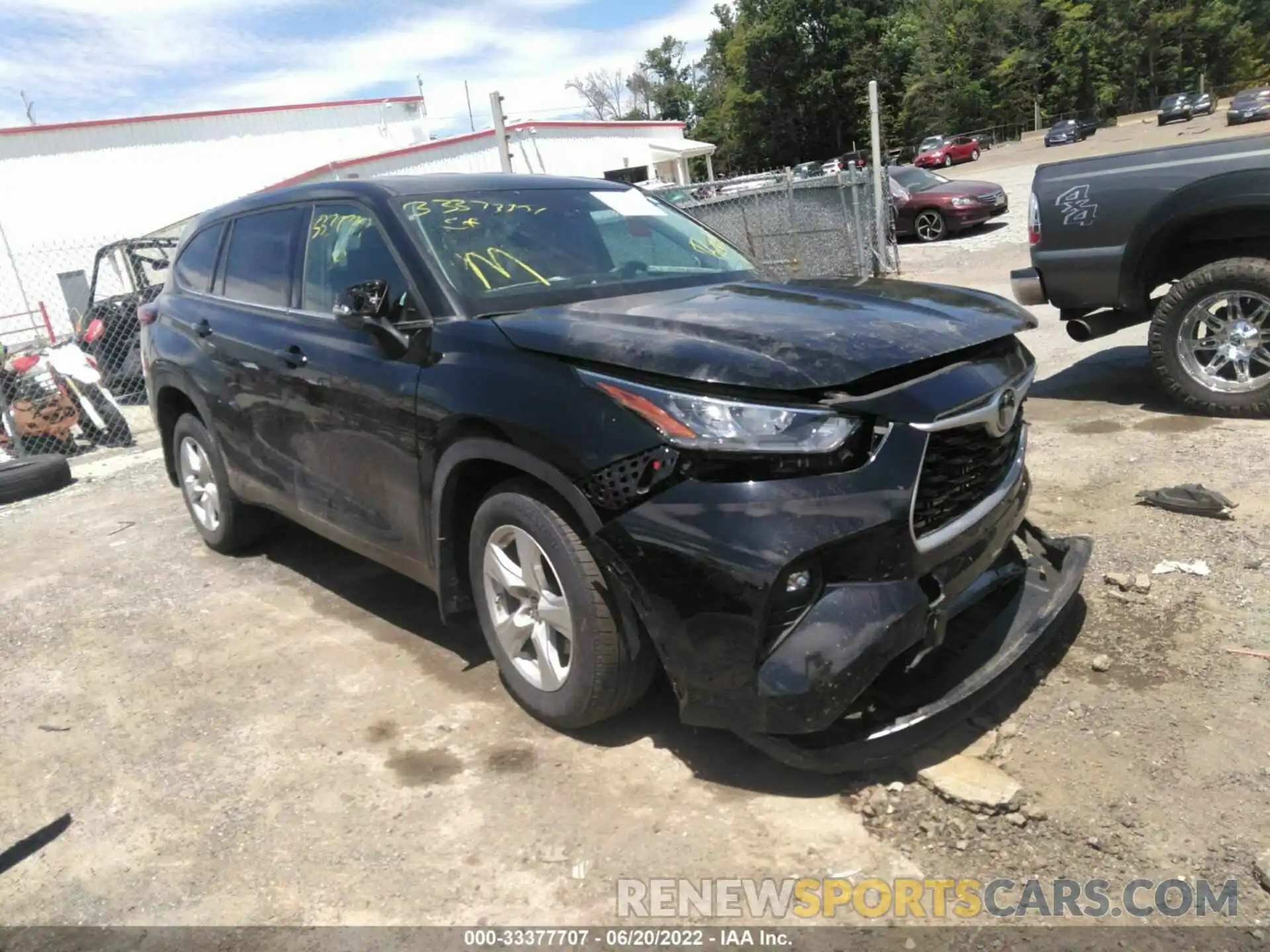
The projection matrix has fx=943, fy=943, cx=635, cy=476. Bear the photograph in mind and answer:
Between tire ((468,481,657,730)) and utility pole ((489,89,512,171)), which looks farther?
utility pole ((489,89,512,171))

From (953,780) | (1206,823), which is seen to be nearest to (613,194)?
(953,780)

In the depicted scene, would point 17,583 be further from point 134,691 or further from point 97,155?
point 97,155

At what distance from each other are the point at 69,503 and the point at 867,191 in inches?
421

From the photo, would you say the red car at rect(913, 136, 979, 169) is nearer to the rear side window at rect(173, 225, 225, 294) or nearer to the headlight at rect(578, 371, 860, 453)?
the rear side window at rect(173, 225, 225, 294)

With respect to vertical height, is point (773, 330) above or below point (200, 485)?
above

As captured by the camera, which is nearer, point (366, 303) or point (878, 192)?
point (366, 303)

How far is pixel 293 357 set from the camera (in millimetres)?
3977

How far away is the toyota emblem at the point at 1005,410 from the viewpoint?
114 inches

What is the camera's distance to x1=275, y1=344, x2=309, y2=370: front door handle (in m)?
3.92

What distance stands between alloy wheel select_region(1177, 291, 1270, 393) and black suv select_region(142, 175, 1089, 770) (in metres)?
2.94

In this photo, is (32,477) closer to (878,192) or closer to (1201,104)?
(878,192)

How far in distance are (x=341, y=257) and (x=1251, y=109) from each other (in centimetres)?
4699

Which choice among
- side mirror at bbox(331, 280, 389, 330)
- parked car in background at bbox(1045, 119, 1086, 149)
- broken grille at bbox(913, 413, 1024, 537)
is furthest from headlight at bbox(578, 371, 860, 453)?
parked car in background at bbox(1045, 119, 1086, 149)

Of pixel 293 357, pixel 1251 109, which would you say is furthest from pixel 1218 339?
pixel 1251 109
